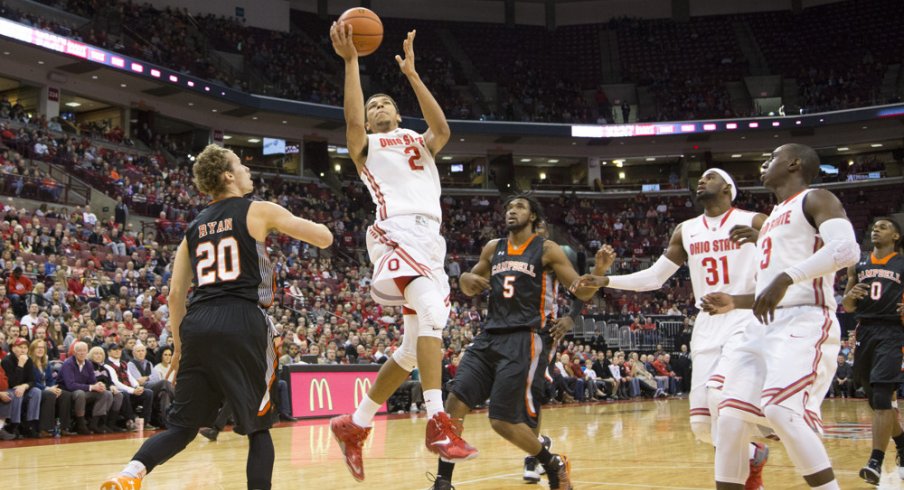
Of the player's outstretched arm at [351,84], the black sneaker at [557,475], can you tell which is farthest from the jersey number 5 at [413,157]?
the black sneaker at [557,475]

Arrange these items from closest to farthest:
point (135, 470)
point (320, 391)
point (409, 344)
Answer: point (135, 470), point (409, 344), point (320, 391)

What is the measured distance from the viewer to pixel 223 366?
4.42 meters

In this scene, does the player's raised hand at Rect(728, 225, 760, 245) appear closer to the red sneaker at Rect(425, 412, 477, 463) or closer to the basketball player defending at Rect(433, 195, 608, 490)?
the basketball player defending at Rect(433, 195, 608, 490)

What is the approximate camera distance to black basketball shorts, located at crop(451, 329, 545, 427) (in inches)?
241

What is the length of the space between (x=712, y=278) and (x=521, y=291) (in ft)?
4.48

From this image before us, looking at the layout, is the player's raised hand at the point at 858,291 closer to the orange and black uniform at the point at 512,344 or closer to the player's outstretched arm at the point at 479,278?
the orange and black uniform at the point at 512,344

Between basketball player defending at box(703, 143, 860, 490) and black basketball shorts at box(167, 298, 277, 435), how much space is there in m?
2.38

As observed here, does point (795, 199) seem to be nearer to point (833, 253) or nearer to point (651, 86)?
point (833, 253)

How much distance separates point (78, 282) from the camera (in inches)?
700

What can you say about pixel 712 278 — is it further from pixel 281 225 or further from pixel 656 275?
pixel 281 225

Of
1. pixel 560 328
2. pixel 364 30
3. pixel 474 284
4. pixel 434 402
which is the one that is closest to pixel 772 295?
pixel 434 402

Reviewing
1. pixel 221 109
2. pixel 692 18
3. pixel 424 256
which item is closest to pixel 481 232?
pixel 221 109

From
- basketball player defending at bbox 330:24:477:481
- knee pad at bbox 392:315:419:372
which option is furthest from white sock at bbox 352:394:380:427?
knee pad at bbox 392:315:419:372

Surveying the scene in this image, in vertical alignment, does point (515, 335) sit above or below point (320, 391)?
above
